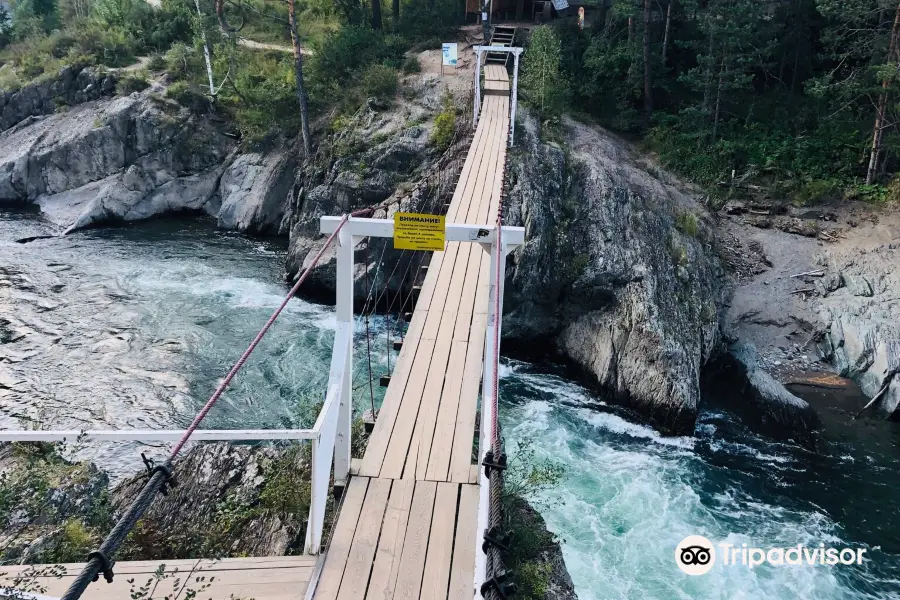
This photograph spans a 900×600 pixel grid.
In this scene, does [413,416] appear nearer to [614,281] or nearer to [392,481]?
[392,481]

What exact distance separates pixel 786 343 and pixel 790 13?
33.5 ft

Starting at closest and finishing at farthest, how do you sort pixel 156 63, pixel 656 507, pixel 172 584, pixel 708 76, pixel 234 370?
pixel 234 370 < pixel 172 584 < pixel 656 507 < pixel 708 76 < pixel 156 63

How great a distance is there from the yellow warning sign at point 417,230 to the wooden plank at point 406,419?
1803 mm

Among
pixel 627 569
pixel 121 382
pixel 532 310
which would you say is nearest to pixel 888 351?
pixel 532 310

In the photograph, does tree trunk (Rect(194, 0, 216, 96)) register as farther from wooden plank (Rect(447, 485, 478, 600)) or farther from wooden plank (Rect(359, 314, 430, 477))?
wooden plank (Rect(447, 485, 478, 600))

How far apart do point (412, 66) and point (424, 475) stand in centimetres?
1537

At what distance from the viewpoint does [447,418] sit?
5.88 m

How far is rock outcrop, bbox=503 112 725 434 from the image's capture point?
11000 millimetres

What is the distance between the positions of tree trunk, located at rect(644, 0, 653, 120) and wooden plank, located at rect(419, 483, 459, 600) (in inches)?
614

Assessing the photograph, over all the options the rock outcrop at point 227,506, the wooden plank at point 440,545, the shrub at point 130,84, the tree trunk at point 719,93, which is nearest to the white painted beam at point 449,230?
the wooden plank at point 440,545

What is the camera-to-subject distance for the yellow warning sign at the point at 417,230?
4812 millimetres

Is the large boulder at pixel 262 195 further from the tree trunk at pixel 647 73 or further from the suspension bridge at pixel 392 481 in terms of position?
the suspension bridge at pixel 392 481

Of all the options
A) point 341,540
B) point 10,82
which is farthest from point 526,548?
point 10,82

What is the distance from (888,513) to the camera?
30.2ft
